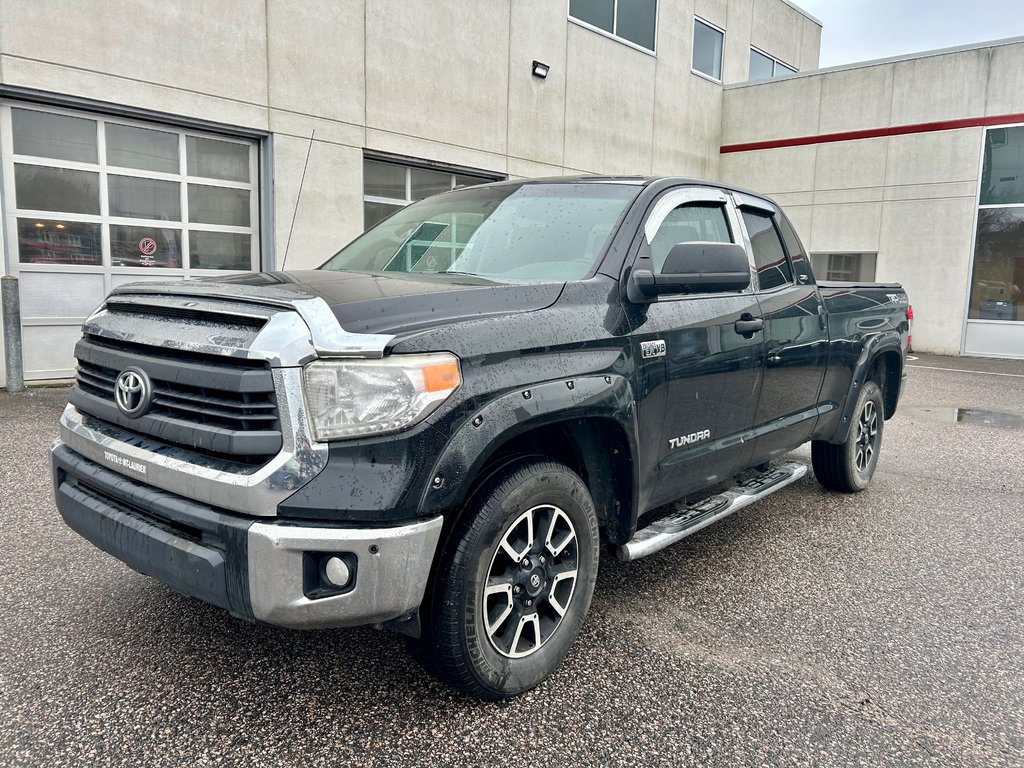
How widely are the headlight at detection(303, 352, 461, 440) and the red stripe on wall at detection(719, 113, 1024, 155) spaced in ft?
53.5

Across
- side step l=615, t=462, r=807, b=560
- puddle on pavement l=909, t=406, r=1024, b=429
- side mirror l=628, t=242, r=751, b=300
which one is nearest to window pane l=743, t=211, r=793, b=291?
side mirror l=628, t=242, r=751, b=300

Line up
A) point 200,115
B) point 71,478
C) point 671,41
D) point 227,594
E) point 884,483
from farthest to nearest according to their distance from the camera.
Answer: point 671,41 < point 200,115 < point 884,483 < point 71,478 < point 227,594

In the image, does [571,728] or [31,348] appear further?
[31,348]

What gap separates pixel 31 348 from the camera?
26.9 feet

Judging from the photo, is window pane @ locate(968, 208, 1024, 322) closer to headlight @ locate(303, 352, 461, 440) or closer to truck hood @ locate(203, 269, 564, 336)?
truck hood @ locate(203, 269, 564, 336)

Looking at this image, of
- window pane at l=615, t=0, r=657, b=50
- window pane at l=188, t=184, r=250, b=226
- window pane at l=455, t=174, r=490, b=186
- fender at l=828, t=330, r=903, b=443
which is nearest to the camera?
fender at l=828, t=330, r=903, b=443

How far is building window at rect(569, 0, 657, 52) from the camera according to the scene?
45.5ft

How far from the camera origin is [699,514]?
355 centimetres

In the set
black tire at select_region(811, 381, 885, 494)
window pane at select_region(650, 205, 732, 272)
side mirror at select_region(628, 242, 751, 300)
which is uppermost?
window pane at select_region(650, 205, 732, 272)

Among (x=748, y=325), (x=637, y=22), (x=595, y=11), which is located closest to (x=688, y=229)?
(x=748, y=325)

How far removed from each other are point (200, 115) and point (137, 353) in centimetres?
734

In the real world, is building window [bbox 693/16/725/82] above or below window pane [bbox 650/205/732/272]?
above

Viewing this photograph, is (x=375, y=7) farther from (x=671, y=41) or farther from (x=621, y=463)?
(x=621, y=463)

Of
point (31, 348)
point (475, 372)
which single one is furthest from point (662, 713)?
point (31, 348)
